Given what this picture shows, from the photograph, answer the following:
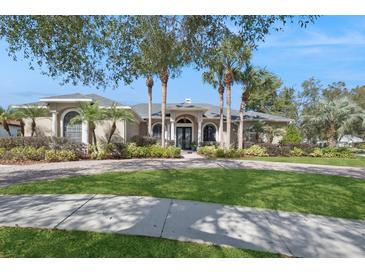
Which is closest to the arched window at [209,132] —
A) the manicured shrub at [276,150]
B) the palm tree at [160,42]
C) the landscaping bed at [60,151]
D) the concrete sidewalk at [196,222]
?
the manicured shrub at [276,150]

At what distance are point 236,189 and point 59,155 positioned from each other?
37.6 feet

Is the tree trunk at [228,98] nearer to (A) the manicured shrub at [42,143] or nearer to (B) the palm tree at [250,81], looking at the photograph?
(B) the palm tree at [250,81]

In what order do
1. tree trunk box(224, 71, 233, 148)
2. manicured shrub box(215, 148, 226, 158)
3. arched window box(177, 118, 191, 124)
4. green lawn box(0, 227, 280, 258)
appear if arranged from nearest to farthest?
green lawn box(0, 227, 280, 258), manicured shrub box(215, 148, 226, 158), tree trunk box(224, 71, 233, 148), arched window box(177, 118, 191, 124)

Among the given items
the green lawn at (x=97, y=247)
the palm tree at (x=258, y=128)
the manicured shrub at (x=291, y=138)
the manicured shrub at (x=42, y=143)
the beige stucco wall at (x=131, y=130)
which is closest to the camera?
the green lawn at (x=97, y=247)

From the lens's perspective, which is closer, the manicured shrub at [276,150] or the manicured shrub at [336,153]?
Answer: the manicured shrub at [276,150]

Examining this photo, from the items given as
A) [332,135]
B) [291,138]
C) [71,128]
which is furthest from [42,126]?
[332,135]

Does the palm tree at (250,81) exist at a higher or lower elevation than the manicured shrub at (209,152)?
higher

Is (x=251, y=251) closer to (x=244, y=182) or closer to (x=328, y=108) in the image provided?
(x=244, y=182)

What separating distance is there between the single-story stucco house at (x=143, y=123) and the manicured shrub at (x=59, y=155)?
4866 mm

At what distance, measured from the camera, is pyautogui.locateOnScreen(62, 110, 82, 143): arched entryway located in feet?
71.3

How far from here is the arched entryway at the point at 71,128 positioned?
21.7m

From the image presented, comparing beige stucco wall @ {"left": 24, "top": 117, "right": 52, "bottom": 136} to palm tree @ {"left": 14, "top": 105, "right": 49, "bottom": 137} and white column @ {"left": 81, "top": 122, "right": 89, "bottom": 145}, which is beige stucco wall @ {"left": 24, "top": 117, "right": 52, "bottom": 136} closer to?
palm tree @ {"left": 14, "top": 105, "right": 49, "bottom": 137}

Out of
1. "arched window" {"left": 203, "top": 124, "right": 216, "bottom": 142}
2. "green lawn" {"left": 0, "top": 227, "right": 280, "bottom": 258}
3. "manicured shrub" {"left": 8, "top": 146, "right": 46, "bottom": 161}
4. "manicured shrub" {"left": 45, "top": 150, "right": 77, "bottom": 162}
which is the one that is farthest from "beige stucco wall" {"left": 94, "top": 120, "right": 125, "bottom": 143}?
"green lawn" {"left": 0, "top": 227, "right": 280, "bottom": 258}
